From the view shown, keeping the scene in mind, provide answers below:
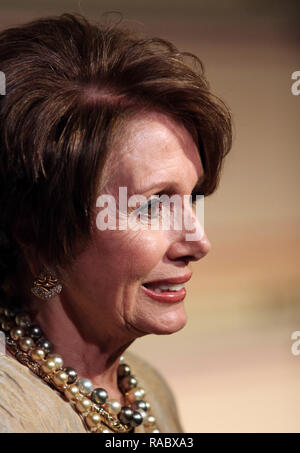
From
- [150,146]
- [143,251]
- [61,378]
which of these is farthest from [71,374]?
[150,146]

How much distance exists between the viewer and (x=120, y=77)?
1007mm

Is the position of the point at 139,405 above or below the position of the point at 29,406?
below

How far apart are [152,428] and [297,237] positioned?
1238 mm

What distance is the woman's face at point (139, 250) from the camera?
97 cm

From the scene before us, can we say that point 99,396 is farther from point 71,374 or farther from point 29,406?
point 29,406

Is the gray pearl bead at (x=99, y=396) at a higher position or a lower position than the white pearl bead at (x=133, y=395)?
higher

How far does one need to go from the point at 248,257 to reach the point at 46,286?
4.25 feet

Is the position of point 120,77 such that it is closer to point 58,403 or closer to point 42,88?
point 42,88

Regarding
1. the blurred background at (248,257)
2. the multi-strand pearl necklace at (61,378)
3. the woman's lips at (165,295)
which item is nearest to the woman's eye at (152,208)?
the woman's lips at (165,295)

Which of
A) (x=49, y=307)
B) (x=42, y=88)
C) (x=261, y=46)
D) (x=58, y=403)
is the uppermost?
(x=261, y=46)

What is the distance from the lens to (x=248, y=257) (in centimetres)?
223

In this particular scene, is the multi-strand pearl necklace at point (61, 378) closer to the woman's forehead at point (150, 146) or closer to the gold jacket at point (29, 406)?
the gold jacket at point (29, 406)

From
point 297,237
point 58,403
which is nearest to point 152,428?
point 58,403

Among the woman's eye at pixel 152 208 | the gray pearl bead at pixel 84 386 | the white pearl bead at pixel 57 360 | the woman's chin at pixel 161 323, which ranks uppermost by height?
the woman's eye at pixel 152 208
